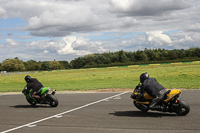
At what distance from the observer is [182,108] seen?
813cm

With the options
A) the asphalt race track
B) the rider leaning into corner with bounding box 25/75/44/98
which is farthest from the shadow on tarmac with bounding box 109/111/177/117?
the rider leaning into corner with bounding box 25/75/44/98

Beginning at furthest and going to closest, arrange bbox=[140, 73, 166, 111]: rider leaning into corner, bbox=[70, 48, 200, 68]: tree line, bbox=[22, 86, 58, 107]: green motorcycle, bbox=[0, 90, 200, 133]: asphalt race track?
1. bbox=[70, 48, 200, 68]: tree line
2. bbox=[22, 86, 58, 107]: green motorcycle
3. bbox=[140, 73, 166, 111]: rider leaning into corner
4. bbox=[0, 90, 200, 133]: asphalt race track

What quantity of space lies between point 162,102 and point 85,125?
269 cm

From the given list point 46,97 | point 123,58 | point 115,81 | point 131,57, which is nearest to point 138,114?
point 46,97

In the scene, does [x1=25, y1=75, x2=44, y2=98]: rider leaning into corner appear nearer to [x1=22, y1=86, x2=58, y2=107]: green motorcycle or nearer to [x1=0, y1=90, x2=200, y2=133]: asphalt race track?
[x1=22, y1=86, x2=58, y2=107]: green motorcycle

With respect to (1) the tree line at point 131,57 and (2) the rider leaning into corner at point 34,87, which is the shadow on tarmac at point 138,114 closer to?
(2) the rider leaning into corner at point 34,87

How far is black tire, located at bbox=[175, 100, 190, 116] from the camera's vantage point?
7.99m

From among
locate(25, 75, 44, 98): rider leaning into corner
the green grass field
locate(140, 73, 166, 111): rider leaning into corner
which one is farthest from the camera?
the green grass field

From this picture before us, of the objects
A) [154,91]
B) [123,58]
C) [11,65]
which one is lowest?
[154,91]

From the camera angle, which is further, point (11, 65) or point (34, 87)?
point (11, 65)

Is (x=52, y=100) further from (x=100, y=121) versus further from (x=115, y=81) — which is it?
(x=115, y=81)

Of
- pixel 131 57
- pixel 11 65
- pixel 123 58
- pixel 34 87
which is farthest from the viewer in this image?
pixel 11 65

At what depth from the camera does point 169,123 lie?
7.24 m

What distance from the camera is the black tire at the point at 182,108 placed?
799 centimetres
